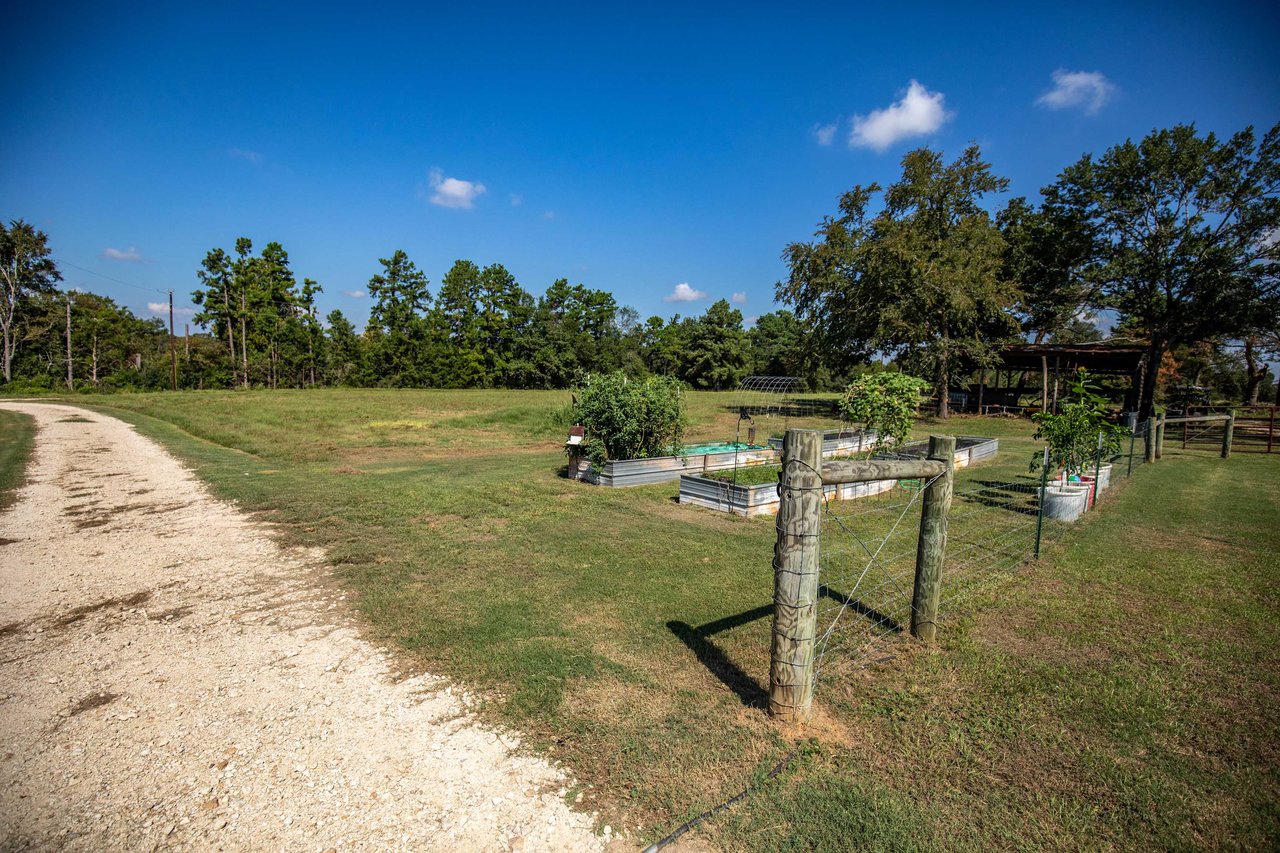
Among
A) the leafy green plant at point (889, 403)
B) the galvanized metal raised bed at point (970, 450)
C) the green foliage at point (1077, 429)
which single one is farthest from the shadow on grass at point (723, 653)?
the galvanized metal raised bed at point (970, 450)

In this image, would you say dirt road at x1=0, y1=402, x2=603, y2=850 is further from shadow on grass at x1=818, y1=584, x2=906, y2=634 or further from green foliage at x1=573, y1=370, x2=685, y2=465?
green foliage at x1=573, y1=370, x2=685, y2=465

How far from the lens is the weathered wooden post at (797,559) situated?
3.23m

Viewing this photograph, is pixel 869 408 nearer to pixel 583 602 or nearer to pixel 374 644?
pixel 583 602

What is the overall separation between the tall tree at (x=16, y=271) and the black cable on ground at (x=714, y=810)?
189ft

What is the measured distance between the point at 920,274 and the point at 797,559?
26231mm

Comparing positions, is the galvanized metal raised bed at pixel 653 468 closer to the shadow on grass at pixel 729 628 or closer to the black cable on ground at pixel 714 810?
the shadow on grass at pixel 729 628

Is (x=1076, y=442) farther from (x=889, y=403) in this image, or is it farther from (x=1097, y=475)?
(x=889, y=403)

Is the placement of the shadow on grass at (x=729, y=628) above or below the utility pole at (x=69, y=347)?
below

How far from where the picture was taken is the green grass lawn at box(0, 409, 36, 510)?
30.6 feet

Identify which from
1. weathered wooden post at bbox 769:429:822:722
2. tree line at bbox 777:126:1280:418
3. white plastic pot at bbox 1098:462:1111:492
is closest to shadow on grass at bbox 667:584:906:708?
weathered wooden post at bbox 769:429:822:722

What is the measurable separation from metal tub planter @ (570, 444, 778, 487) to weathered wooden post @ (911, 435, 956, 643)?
201 inches

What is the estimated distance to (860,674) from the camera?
3900 mm

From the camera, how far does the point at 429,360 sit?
46.6 m

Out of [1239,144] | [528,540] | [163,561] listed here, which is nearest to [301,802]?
[528,540]
